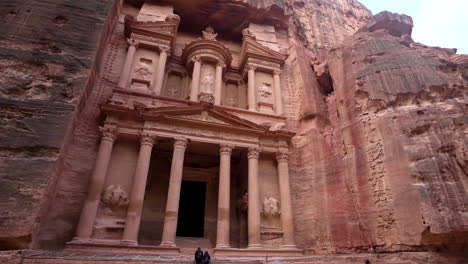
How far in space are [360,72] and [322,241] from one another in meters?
6.59

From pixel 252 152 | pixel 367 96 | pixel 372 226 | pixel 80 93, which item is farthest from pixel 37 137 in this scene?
pixel 367 96

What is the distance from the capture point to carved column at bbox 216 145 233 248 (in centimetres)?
988

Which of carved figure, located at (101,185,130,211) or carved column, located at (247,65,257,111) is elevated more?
carved column, located at (247,65,257,111)

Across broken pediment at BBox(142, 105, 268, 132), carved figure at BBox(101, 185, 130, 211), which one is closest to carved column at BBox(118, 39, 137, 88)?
broken pediment at BBox(142, 105, 268, 132)

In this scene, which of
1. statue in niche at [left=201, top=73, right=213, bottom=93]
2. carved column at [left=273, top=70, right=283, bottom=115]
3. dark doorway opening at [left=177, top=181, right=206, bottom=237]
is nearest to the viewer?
dark doorway opening at [left=177, top=181, right=206, bottom=237]

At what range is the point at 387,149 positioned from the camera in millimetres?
9109

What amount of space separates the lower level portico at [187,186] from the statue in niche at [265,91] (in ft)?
9.81

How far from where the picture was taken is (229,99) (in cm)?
1546

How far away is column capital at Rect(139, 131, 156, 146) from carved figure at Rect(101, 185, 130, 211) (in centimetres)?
194

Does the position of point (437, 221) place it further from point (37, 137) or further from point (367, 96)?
point (37, 137)

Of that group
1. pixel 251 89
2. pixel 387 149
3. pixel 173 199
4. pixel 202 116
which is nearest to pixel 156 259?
pixel 173 199

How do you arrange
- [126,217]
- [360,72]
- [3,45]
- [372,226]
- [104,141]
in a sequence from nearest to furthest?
[3,45] → [372,226] → [126,217] → [104,141] → [360,72]

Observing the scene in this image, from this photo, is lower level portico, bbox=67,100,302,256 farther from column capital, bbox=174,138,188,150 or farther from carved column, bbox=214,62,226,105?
carved column, bbox=214,62,226,105

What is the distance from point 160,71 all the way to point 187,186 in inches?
218
